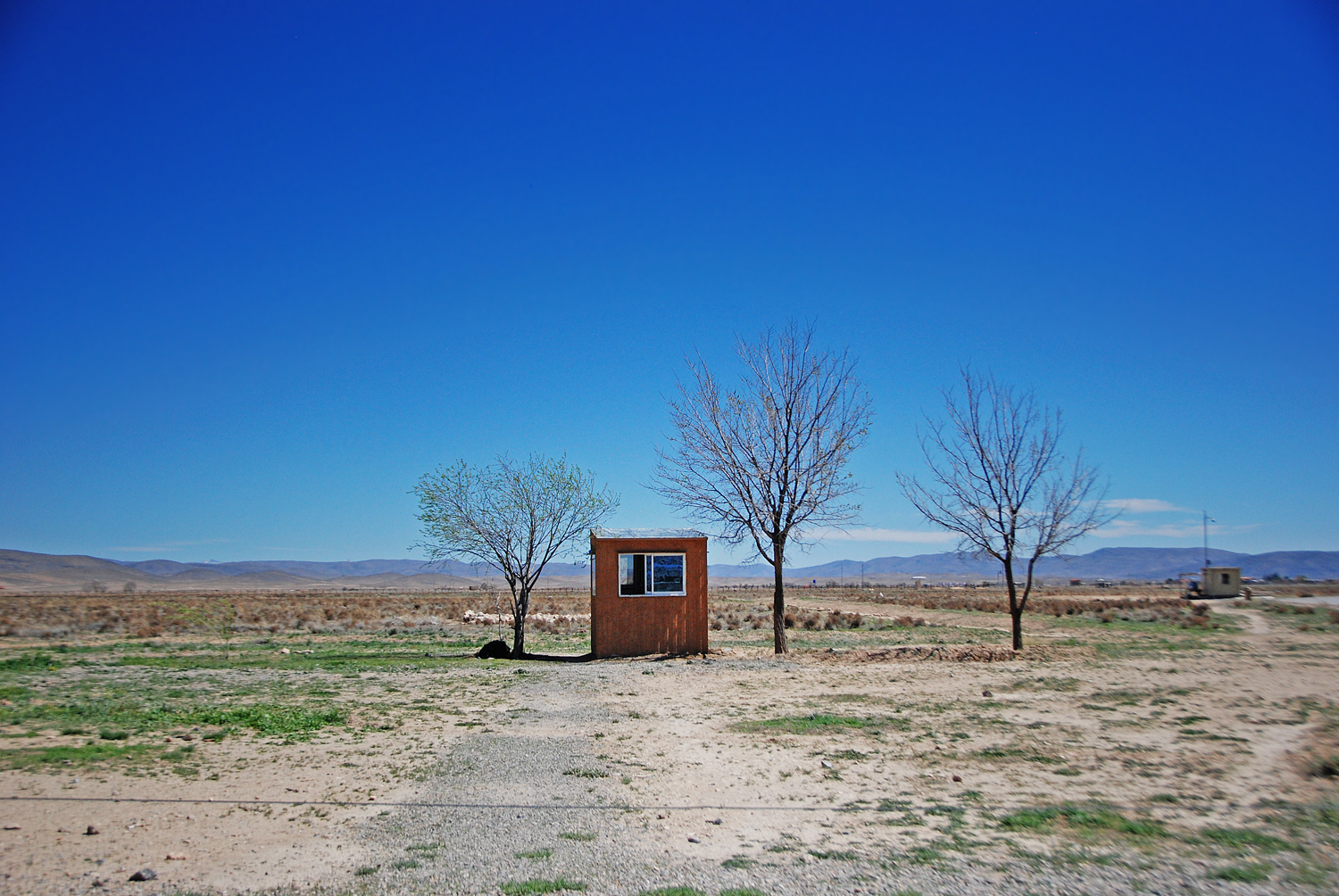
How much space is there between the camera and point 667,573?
73.2ft

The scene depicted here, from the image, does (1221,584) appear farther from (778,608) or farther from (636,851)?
(636,851)

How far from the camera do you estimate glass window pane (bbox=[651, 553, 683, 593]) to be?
22.2 metres

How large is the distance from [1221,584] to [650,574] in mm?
61617

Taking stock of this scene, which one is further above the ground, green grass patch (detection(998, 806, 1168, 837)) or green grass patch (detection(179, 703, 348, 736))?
green grass patch (detection(998, 806, 1168, 837))

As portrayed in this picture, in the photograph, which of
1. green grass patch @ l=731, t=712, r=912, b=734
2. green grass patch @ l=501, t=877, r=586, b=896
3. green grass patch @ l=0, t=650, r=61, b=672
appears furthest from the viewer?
green grass patch @ l=0, t=650, r=61, b=672

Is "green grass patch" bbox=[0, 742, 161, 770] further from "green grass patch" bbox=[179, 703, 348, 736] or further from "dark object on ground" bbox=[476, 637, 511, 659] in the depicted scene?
"dark object on ground" bbox=[476, 637, 511, 659]

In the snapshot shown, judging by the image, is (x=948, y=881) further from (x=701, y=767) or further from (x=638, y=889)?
(x=701, y=767)

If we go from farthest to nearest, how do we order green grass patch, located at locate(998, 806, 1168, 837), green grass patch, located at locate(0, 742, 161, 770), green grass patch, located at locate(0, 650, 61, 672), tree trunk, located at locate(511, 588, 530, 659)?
tree trunk, located at locate(511, 588, 530, 659) < green grass patch, located at locate(0, 650, 61, 672) < green grass patch, located at locate(0, 742, 161, 770) < green grass patch, located at locate(998, 806, 1168, 837)

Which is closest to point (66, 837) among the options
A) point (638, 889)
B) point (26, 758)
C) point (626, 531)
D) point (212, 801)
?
point (212, 801)

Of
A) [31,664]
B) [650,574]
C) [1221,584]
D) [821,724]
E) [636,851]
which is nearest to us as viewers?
[636,851]

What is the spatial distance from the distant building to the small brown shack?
59.6 meters

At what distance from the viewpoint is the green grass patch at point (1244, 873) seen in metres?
5.99

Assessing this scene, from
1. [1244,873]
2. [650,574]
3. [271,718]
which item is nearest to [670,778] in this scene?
[1244,873]

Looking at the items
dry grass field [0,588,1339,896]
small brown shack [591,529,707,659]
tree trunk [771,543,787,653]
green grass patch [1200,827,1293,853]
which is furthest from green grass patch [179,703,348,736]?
tree trunk [771,543,787,653]
